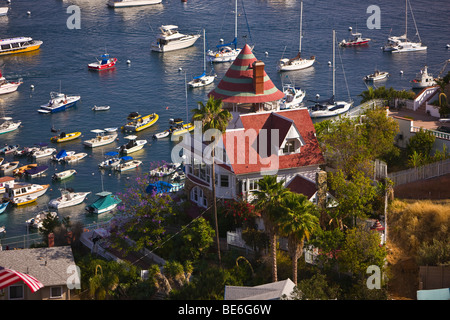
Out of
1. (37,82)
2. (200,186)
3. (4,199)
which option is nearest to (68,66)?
(37,82)

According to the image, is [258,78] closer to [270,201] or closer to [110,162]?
[270,201]

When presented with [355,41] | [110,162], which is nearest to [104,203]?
[110,162]

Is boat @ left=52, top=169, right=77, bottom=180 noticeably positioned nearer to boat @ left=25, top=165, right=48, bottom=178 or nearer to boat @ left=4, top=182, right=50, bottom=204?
boat @ left=25, top=165, right=48, bottom=178

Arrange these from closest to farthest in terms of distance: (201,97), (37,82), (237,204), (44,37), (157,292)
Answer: (157,292)
(237,204)
(201,97)
(37,82)
(44,37)

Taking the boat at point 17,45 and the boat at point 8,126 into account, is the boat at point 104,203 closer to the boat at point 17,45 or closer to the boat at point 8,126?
the boat at point 8,126

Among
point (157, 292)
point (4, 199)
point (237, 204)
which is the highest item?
point (237, 204)

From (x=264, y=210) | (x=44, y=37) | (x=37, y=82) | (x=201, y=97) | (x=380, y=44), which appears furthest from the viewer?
(x=44, y=37)

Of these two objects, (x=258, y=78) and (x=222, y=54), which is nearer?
(x=258, y=78)

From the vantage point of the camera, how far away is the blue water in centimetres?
12219

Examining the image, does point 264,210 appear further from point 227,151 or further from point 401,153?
point 401,153

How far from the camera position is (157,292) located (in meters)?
62.3

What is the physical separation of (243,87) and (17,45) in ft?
377

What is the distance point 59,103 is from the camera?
142m

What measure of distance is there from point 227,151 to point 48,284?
62.6 feet
